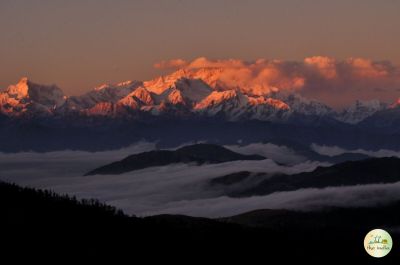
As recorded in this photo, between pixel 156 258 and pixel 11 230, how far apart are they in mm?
26327

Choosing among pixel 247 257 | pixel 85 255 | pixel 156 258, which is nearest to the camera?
pixel 85 255

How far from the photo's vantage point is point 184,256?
538 feet

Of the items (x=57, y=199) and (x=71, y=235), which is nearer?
(x=71, y=235)

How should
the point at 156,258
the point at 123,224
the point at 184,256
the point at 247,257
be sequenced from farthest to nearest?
the point at 247,257 → the point at 123,224 → the point at 184,256 → the point at 156,258

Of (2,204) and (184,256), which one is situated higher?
(2,204)

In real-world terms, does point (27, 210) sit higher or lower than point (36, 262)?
higher

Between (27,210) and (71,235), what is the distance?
821 inches

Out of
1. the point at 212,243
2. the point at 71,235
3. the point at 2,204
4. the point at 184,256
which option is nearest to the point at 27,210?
the point at 2,204

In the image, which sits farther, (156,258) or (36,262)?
(156,258)

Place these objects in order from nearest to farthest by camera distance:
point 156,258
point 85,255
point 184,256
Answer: point 85,255 → point 156,258 → point 184,256

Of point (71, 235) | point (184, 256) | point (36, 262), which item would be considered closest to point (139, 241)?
point (184, 256)

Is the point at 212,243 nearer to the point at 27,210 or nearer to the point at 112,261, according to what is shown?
the point at 27,210

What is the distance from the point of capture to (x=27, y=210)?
168 metres

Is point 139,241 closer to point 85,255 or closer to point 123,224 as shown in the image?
point 123,224
